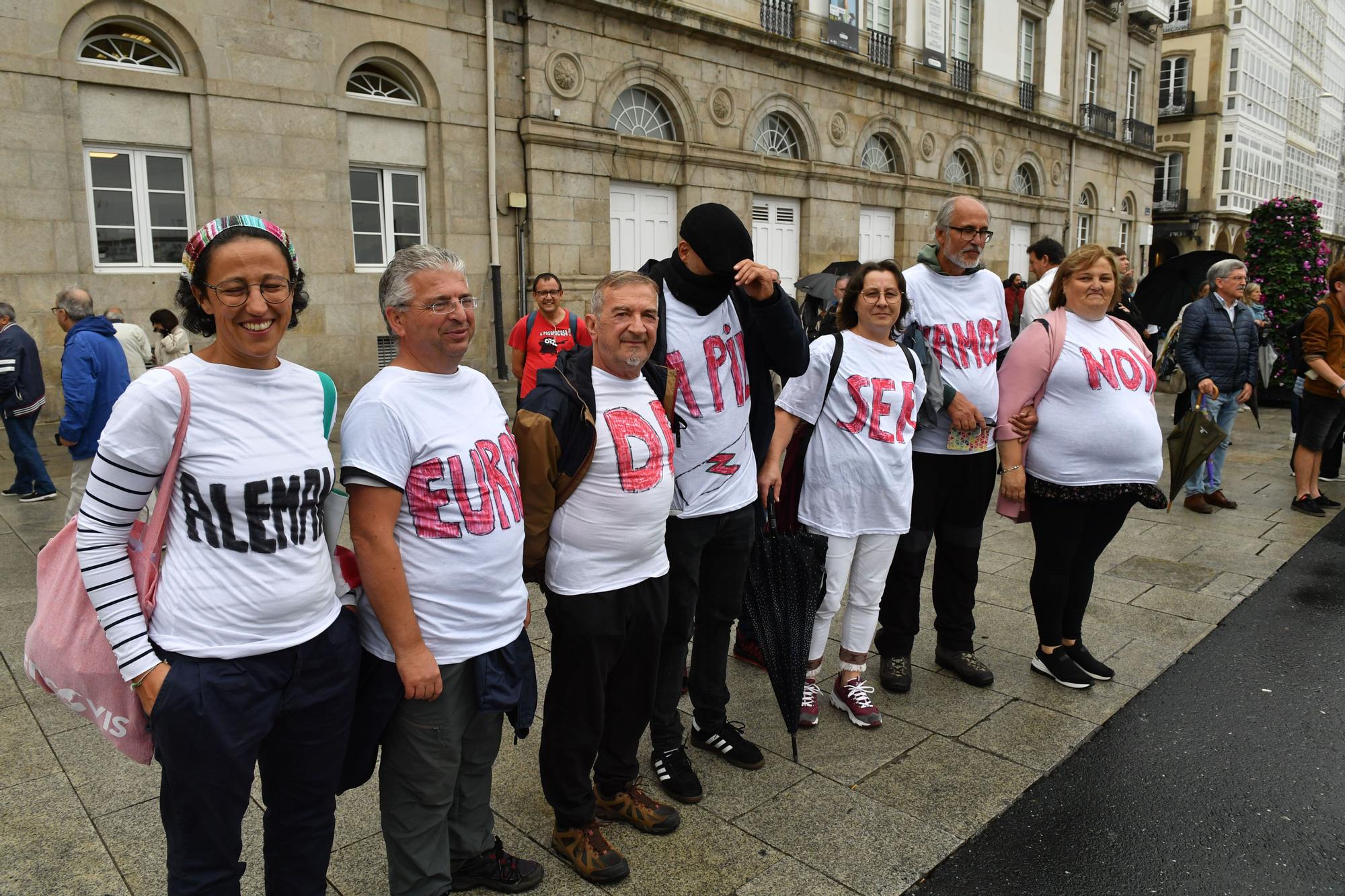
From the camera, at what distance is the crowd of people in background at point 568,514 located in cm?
198

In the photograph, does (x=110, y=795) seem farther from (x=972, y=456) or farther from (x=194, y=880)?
(x=972, y=456)

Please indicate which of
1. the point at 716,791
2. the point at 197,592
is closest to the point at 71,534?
the point at 197,592

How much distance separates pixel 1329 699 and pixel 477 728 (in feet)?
12.7

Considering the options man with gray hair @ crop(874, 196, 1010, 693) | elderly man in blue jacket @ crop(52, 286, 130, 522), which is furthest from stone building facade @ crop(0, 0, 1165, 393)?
man with gray hair @ crop(874, 196, 1010, 693)

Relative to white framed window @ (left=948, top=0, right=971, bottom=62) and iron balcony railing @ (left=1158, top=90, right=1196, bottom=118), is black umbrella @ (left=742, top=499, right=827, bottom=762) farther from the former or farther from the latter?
iron balcony railing @ (left=1158, top=90, right=1196, bottom=118)

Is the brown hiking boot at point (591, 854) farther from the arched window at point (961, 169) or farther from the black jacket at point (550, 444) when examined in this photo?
the arched window at point (961, 169)

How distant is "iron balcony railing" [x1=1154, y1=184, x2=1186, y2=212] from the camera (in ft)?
129

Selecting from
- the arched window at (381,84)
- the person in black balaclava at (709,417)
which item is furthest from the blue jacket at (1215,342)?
the arched window at (381,84)

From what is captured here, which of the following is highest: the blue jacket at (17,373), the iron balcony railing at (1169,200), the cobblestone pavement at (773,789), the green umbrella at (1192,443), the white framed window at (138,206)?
the iron balcony railing at (1169,200)

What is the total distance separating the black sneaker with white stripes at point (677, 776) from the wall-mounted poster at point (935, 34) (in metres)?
20.7

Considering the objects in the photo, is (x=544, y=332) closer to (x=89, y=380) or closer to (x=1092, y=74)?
(x=89, y=380)

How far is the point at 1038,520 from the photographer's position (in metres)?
4.23

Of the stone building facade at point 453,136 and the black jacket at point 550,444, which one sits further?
the stone building facade at point 453,136

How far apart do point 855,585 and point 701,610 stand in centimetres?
83
